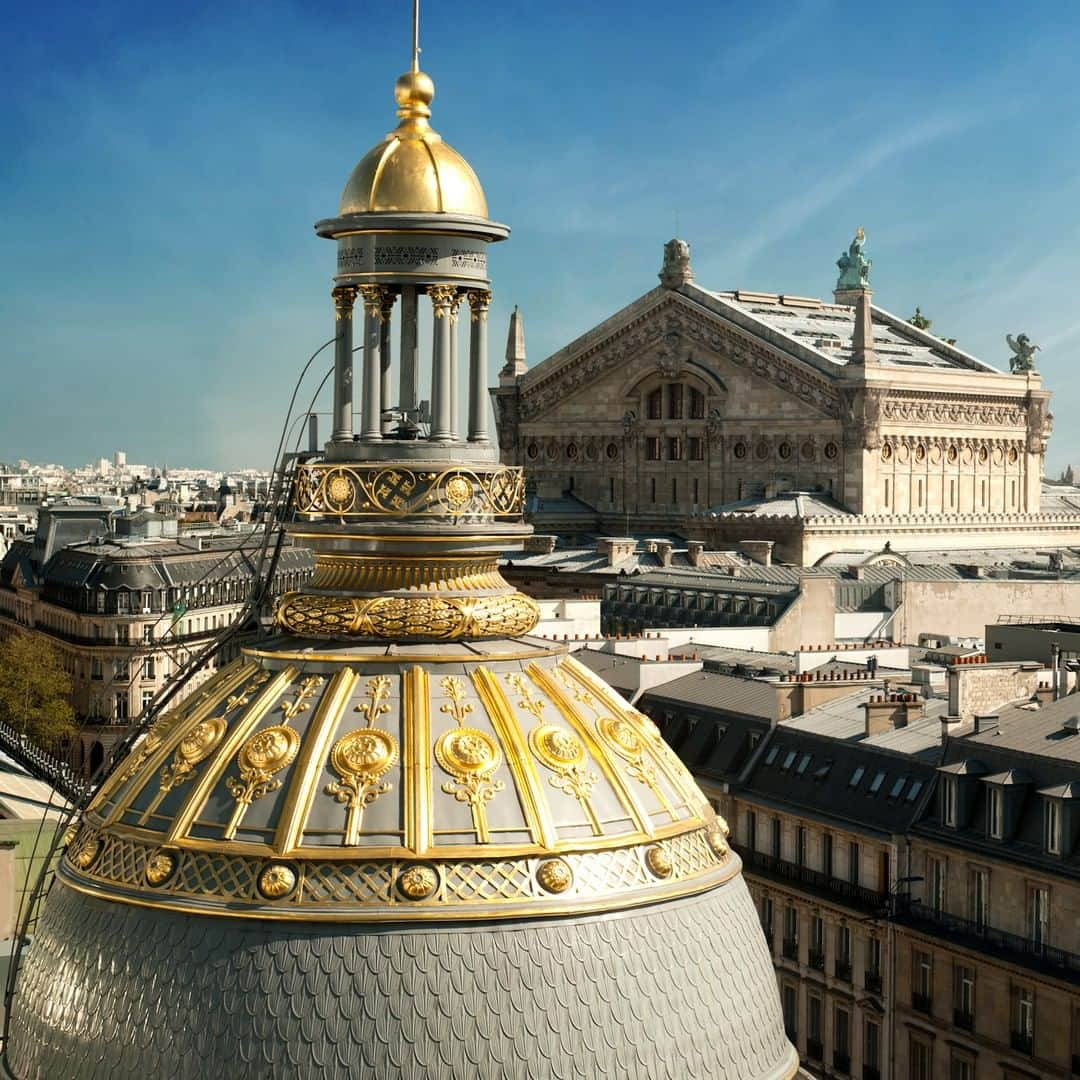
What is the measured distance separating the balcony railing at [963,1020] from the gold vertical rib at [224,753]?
1080 inches

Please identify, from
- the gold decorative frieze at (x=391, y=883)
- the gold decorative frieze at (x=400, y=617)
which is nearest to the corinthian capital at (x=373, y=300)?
the gold decorative frieze at (x=400, y=617)

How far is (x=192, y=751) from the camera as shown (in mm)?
15672

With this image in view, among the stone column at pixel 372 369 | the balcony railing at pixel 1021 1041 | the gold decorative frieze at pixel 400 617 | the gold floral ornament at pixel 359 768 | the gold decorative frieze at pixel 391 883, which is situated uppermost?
the stone column at pixel 372 369

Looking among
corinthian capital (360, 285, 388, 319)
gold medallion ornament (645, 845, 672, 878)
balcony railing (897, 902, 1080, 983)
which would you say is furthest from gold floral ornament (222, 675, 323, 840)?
balcony railing (897, 902, 1080, 983)

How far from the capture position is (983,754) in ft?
141

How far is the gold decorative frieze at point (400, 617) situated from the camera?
16.0 meters

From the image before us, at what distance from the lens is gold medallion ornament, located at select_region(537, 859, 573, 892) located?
14969mm

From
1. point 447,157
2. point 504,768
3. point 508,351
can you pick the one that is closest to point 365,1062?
point 504,768

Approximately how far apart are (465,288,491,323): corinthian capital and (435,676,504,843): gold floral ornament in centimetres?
273

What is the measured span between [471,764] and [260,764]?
128 centimetres

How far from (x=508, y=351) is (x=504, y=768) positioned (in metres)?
107

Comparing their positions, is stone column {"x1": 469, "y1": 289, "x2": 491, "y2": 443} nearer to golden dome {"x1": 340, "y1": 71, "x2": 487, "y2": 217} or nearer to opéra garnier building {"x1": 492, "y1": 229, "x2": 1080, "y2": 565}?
golden dome {"x1": 340, "y1": 71, "x2": 487, "y2": 217}

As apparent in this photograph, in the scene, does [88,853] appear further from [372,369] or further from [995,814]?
[995,814]

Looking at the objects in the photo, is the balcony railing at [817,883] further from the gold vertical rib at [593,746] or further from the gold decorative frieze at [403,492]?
the gold decorative frieze at [403,492]
